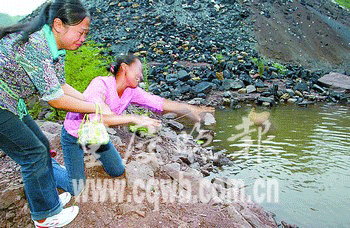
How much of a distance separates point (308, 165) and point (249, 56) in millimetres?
14301

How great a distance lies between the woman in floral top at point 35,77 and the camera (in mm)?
2361

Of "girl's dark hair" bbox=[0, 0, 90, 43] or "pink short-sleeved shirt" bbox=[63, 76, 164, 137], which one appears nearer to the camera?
"girl's dark hair" bbox=[0, 0, 90, 43]

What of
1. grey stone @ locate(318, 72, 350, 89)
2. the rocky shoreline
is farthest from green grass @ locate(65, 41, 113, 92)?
grey stone @ locate(318, 72, 350, 89)

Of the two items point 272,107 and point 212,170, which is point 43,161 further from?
point 272,107

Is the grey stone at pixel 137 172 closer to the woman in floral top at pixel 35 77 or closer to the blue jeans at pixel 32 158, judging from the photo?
the blue jeans at pixel 32 158

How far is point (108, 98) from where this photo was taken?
129 inches

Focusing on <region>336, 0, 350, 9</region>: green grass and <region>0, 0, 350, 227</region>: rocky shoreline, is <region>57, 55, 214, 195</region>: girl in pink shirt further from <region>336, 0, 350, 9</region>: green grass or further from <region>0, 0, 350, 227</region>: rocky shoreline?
<region>336, 0, 350, 9</region>: green grass

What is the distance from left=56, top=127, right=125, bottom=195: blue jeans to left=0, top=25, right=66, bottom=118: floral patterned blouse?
95cm

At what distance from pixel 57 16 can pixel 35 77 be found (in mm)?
519

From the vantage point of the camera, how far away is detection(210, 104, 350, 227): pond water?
199 inches

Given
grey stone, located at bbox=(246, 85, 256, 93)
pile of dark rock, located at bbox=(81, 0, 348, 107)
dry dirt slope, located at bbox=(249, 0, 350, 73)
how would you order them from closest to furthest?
pile of dark rock, located at bbox=(81, 0, 348, 107) → grey stone, located at bbox=(246, 85, 256, 93) → dry dirt slope, located at bbox=(249, 0, 350, 73)

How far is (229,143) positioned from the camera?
8.20 m

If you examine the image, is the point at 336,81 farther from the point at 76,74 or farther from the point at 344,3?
the point at 344,3

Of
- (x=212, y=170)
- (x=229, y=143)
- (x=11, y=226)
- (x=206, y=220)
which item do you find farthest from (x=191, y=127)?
(x=11, y=226)
